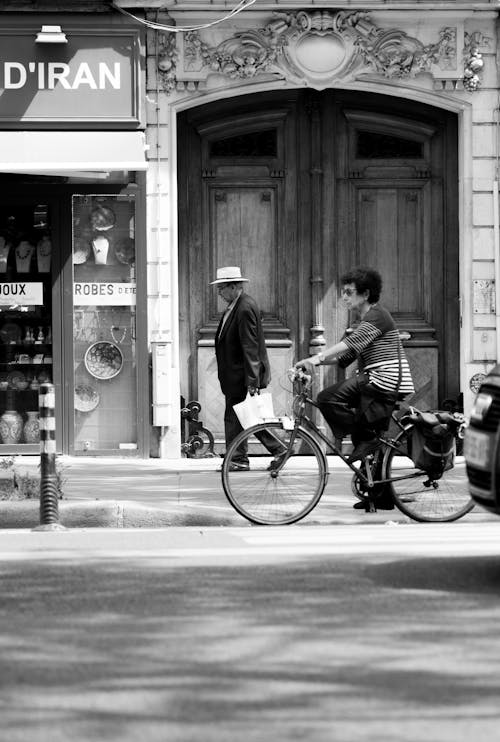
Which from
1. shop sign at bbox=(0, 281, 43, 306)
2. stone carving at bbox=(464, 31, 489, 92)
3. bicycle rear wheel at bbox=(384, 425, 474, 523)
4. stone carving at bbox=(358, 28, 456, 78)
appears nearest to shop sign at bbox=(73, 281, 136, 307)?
shop sign at bbox=(0, 281, 43, 306)

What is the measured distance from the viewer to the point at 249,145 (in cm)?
1598

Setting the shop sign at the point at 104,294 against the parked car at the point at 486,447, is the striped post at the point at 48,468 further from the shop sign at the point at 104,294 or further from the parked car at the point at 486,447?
the shop sign at the point at 104,294

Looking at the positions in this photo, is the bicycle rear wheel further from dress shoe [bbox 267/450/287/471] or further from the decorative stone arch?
the decorative stone arch

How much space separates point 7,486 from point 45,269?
185 inches

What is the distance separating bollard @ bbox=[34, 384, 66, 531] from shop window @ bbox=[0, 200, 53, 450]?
211 inches

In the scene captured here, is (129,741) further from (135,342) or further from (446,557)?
(135,342)

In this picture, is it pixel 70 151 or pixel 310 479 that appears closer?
pixel 310 479

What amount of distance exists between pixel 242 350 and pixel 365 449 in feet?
10.8

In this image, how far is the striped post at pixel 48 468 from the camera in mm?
10227

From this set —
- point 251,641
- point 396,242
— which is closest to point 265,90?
point 396,242

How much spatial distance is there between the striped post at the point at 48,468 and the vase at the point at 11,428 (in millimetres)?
5469

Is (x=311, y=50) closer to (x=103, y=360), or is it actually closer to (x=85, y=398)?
(x=103, y=360)

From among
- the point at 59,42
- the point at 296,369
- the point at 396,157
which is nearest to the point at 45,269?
the point at 59,42

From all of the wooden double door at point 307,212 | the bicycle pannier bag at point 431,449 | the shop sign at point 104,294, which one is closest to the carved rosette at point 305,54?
the wooden double door at point 307,212
